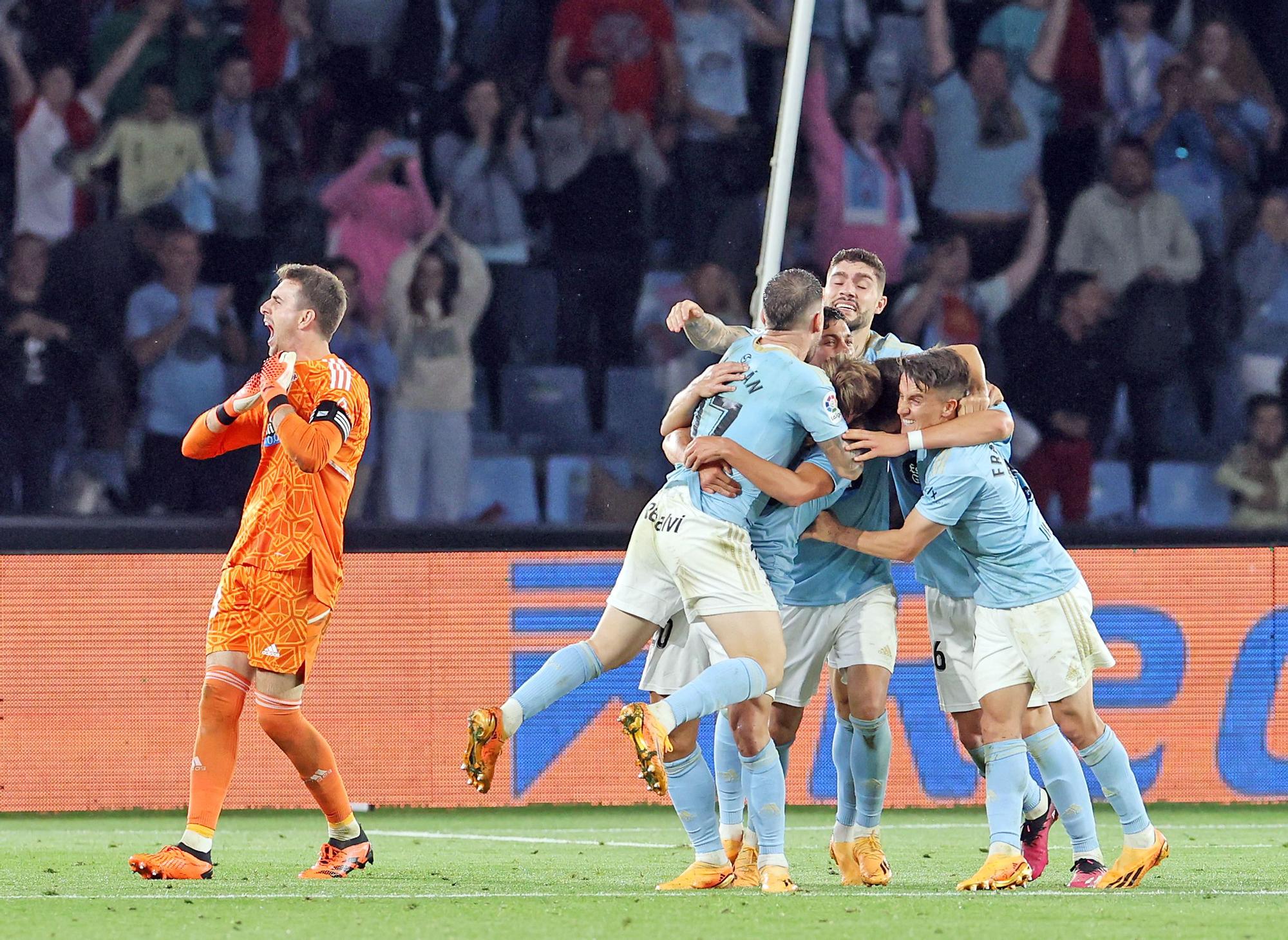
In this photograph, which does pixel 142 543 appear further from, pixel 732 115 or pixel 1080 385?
pixel 1080 385

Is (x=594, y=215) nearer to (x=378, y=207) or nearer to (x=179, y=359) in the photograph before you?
(x=378, y=207)

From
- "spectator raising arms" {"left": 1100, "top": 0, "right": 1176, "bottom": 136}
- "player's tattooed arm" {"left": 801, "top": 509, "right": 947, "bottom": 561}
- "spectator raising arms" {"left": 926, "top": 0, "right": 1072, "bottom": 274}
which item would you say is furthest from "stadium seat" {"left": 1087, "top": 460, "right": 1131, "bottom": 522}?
"player's tattooed arm" {"left": 801, "top": 509, "right": 947, "bottom": 561}

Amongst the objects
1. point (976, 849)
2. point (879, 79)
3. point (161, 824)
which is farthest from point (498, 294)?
point (976, 849)

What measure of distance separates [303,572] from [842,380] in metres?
1.97

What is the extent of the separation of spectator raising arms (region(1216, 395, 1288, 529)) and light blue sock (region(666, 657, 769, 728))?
7.45 meters

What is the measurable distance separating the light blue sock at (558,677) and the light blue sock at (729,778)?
621 mm

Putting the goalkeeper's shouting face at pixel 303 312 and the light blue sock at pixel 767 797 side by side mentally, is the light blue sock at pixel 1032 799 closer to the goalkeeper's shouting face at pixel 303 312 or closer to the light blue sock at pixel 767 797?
the light blue sock at pixel 767 797

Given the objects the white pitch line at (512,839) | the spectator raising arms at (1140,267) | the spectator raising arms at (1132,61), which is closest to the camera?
the white pitch line at (512,839)

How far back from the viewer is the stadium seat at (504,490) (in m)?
11.7

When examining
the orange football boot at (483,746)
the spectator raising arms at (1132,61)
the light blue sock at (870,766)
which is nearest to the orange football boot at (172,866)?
the orange football boot at (483,746)

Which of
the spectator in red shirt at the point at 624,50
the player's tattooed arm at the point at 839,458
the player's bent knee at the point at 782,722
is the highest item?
the spectator in red shirt at the point at 624,50

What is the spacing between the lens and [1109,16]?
13.6 metres

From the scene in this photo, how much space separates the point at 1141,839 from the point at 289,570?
2.99 metres

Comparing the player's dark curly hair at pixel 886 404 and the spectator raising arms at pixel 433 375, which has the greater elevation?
the player's dark curly hair at pixel 886 404
